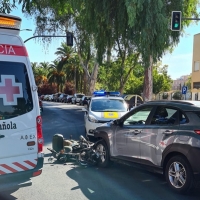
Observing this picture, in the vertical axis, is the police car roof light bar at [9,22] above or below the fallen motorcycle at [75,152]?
above

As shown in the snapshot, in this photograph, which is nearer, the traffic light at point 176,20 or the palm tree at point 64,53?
the traffic light at point 176,20

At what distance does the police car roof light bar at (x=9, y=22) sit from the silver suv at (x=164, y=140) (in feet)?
9.87

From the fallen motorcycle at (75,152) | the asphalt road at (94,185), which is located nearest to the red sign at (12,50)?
the asphalt road at (94,185)

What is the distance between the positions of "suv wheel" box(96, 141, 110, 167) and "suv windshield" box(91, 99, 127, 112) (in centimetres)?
413

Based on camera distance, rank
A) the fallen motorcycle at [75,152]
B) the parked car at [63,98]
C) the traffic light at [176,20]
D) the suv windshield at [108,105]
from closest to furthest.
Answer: the fallen motorcycle at [75,152] → the suv windshield at [108,105] → the traffic light at [176,20] → the parked car at [63,98]

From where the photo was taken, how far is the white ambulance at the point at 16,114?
4.43m

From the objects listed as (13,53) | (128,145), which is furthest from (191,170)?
(13,53)

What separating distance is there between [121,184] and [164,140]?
1.20 metres

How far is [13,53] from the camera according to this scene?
4.64m

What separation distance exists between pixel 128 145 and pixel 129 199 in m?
1.57

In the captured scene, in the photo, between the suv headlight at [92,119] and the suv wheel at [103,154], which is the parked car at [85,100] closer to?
the suv headlight at [92,119]

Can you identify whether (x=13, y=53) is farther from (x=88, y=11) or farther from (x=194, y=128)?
(x=88, y=11)

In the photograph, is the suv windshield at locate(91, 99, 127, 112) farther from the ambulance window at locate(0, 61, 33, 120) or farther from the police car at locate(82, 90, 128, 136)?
the ambulance window at locate(0, 61, 33, 120)

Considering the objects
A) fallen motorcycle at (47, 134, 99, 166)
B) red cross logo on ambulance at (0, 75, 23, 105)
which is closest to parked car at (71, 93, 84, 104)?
fallen motorcycle at (47, 134, 99, 166)
